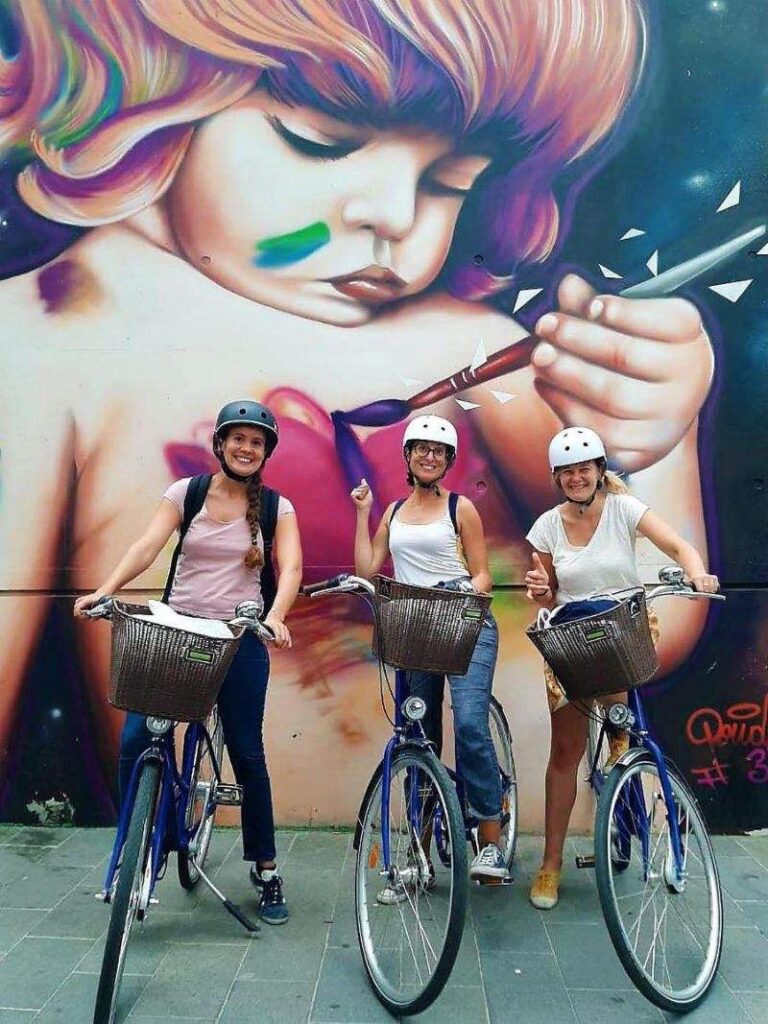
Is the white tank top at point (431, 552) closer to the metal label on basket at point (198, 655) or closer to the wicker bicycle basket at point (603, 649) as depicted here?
the wicker bicycle basket at point (603, 649)

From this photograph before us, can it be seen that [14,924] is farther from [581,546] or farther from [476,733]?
[581,546]

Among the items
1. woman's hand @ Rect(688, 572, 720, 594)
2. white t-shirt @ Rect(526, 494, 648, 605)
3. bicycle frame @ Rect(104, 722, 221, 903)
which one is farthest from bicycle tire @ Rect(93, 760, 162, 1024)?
woman's hand @ Rect(688, 572, 720, 594)

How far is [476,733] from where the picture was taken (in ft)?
10.7

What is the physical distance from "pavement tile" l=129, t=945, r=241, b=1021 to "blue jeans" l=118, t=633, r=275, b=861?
1.35 ft

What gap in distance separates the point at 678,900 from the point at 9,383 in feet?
13.2

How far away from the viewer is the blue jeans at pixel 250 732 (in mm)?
3322

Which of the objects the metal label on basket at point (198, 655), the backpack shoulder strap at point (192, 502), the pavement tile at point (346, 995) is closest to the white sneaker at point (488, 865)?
the pavement tile at point (346, 995)

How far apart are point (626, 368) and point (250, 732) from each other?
8.75ft

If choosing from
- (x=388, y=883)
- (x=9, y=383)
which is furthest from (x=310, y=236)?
(x=388, y=883)

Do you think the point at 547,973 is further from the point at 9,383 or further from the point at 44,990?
the point at 9,383

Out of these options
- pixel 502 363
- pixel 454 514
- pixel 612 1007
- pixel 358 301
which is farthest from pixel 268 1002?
pixel 358 301

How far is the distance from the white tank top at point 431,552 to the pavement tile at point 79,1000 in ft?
5.85

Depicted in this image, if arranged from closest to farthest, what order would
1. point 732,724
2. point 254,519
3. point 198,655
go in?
point 198,655 → point 254,519 → point 732,724

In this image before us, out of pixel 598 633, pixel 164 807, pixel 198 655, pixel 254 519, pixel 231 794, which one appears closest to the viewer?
pixel 198 655
